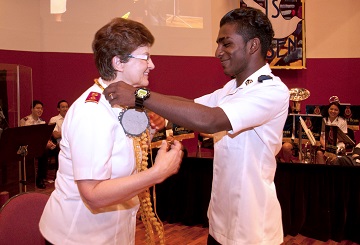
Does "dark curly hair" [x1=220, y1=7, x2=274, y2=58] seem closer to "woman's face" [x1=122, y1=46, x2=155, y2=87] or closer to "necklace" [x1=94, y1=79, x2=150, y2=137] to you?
"woman's face" [x1=122, y1=46, x2=155, y2=87]

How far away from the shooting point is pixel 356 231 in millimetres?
4184

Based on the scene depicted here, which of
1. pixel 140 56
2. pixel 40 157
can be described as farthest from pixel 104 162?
pixel 40 157

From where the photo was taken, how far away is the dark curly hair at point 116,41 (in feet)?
5.10

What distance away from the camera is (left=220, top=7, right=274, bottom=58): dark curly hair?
1.88 metres

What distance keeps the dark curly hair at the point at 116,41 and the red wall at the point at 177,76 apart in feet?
21.4

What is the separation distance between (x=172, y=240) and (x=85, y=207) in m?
2.98

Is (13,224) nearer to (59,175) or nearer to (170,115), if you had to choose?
(59,175)

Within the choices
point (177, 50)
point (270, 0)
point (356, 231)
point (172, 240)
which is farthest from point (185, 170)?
point (270, 0)

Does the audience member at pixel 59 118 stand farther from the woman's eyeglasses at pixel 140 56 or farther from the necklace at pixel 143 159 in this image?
the woman's eyeglasses at pixel 140 56

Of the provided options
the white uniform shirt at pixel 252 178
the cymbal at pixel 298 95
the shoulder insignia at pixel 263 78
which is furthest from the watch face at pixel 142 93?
the cymbal at pixel 298 95

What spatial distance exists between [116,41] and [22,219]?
106cm

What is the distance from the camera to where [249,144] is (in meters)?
1.83

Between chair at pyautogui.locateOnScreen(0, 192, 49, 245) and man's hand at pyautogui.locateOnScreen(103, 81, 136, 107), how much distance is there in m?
0.85

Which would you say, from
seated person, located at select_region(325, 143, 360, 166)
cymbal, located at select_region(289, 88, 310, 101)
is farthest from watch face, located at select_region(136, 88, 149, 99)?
cymbal, located at select_region(289, 88, 310, 101)
